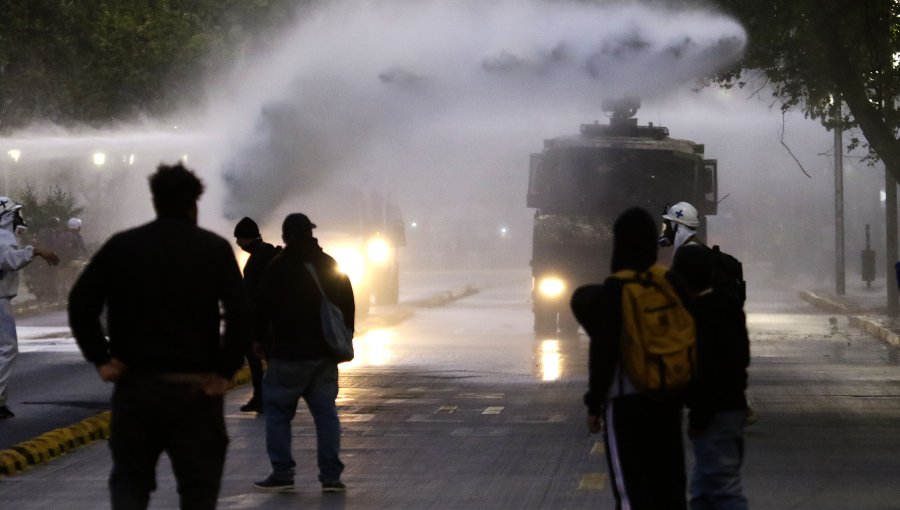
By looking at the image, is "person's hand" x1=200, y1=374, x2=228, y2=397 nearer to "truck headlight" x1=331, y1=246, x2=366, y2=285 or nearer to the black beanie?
the black beanie

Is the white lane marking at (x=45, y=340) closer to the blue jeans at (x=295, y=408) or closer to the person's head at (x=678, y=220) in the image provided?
the blue jeans at (x=295, y=408)

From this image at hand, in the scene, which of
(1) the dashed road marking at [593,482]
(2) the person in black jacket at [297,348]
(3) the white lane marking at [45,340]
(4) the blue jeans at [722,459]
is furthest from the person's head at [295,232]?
(3) the white lane marking at [45,340]

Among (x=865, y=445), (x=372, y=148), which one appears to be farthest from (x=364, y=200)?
(x=865, y=445)

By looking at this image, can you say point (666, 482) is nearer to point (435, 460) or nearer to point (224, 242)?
point (224, 242)

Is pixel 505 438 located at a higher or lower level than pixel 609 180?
lower

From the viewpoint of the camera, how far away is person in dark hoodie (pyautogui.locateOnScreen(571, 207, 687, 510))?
6.29 meters

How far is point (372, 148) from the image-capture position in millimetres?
33906

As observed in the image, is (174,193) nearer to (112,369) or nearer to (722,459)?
(112,369)

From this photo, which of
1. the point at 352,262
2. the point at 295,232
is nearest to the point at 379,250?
the point at 352,262

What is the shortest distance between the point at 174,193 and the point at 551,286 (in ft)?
62.1

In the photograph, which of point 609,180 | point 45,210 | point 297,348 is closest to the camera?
point 297,348

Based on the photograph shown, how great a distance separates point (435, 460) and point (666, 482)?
199 inches

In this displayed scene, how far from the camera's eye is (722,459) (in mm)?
6988

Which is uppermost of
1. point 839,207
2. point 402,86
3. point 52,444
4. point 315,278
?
point 402,86
